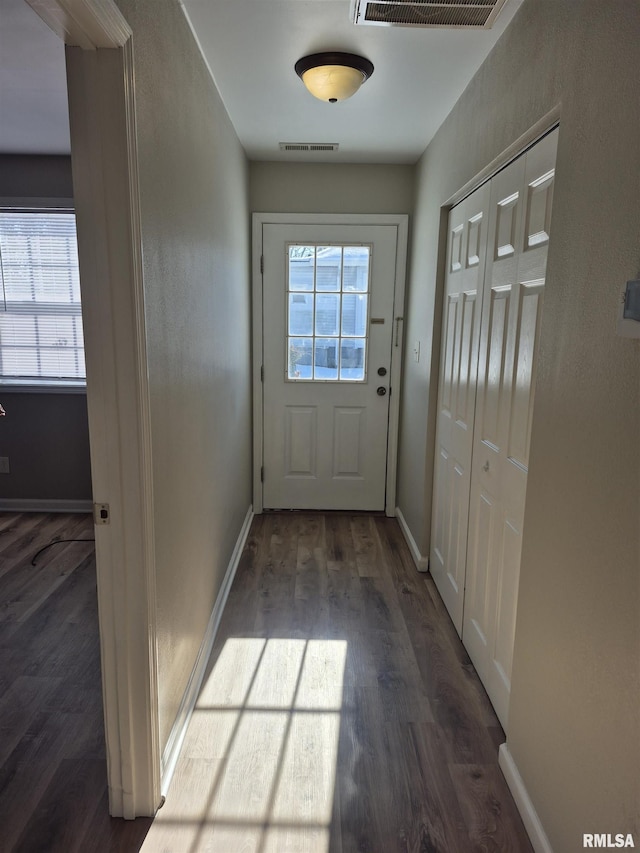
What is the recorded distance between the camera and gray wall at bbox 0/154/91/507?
378cm

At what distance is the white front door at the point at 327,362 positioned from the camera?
3645mm

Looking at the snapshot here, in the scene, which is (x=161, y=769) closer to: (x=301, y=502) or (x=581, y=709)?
(x=581, y=709)

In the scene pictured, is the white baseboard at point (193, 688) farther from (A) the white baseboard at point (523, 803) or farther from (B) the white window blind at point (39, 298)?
(B) the white window blind at point (39, 298)

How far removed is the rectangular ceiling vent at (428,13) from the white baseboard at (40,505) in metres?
3.41

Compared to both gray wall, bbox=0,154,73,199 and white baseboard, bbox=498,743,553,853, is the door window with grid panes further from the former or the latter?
white baseboard, bbox=498,743,553,853

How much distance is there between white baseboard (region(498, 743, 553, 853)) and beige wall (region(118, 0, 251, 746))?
1079 millimetres

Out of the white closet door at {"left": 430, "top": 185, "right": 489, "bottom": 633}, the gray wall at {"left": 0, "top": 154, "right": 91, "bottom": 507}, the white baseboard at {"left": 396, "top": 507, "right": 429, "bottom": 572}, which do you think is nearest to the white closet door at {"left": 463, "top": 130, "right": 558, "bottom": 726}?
the white closet door at {"left": 430, "top": 185, "right": 489, "bottom": 633}

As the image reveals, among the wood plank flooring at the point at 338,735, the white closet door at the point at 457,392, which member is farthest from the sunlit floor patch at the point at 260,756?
the white closet door at the point at 457,392

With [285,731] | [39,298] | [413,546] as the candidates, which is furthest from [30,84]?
[413,546]

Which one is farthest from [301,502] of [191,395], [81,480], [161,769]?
[161,769]

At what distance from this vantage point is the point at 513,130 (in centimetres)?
178

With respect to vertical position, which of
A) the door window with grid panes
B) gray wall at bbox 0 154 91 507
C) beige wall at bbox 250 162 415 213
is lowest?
gray wall at bbox 0 154 91 507

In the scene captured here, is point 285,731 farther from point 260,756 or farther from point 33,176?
point 33,176

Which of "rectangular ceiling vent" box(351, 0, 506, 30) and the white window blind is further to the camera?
the white window blind
